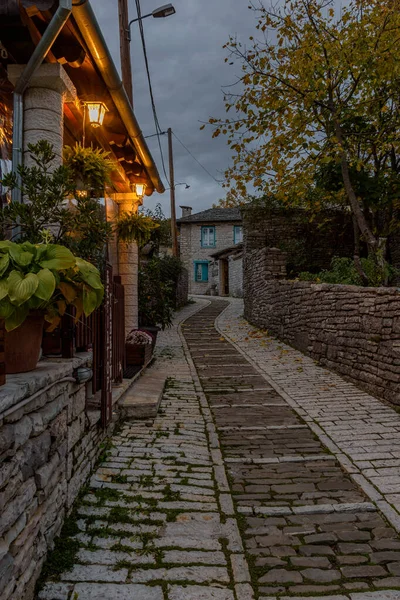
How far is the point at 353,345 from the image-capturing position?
6973mm

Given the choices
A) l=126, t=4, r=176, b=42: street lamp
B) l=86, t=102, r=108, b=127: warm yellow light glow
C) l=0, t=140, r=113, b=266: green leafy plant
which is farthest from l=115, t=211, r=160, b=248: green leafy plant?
l=126, t=4, r=176, b=42: street lamp

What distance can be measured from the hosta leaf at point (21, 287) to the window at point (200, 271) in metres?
29.8

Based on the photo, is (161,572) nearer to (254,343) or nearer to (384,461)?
(384,461)

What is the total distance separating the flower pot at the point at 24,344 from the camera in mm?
2295

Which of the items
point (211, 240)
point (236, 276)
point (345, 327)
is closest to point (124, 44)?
point (345, 327)

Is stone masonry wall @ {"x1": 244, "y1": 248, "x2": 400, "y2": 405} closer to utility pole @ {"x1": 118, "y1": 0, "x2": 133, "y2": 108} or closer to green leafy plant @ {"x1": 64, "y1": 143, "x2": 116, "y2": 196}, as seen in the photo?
green leafy plant @ {"x1": 64, "y1": 143, "x2": 116, "y2": 196}

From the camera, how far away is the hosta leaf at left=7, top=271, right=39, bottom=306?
6.53 feet

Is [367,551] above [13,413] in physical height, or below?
below

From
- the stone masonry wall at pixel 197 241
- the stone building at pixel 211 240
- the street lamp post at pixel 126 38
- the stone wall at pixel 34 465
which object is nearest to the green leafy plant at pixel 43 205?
the stone wall at pixel 34 465

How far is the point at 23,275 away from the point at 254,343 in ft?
31.0

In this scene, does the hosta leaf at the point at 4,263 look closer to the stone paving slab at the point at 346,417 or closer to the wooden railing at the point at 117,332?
the wooden railing at the point at 117,332

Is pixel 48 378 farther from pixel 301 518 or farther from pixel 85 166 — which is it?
pixel 85 166

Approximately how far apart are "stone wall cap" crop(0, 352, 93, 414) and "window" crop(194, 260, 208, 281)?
2904 centimetres

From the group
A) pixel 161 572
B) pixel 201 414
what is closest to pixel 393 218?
pixel 201 414
